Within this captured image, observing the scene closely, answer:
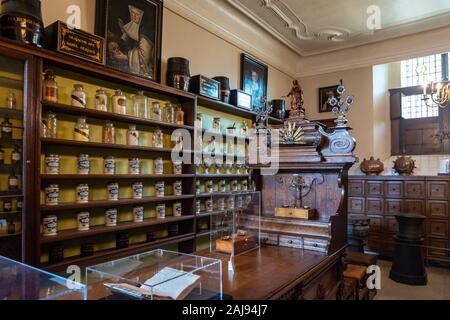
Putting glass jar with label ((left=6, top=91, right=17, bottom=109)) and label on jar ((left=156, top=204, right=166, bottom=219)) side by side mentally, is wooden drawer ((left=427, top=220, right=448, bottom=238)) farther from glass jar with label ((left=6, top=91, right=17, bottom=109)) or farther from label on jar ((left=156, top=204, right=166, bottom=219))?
glass jar with label ((left=6, top=91, right=17, bottom=109))

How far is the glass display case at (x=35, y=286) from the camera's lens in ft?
3.36

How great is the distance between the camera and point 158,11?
312 cm

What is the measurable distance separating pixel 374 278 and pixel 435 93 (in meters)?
2.12

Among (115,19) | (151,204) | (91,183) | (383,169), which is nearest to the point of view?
(91,183)

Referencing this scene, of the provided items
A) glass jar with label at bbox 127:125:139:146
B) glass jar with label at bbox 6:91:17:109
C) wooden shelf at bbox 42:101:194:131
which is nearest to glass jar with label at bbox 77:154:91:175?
wooden shelf at bbox 42:101:194:131

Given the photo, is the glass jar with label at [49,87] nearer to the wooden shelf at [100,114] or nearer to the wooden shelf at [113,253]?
the wooden shelf at [100,114]

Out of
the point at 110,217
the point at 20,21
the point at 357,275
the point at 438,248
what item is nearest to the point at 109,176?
the point at 110,217

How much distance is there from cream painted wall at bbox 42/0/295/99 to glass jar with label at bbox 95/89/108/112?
577mm

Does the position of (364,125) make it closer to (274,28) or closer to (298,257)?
(274,28)

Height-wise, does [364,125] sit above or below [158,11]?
below

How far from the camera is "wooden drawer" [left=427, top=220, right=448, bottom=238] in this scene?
421 centimetres

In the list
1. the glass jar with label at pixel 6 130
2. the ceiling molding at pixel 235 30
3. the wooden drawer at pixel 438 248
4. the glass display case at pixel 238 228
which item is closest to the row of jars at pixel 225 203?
the glass display case at pixel 238 228

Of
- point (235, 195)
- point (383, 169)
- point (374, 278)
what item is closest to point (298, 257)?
point (235, 195)

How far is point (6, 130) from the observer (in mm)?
1949
